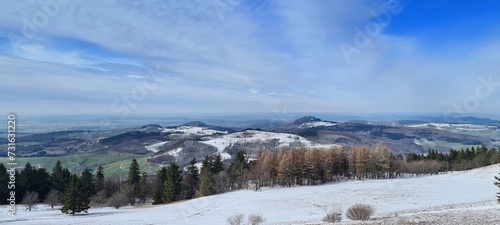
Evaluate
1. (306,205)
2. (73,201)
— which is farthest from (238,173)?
(73,201)

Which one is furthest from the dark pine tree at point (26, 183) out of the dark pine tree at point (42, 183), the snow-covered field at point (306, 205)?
the snow-covered field at point (306, 205)

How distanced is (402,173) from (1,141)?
170 m

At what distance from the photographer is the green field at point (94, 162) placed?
5712 inches

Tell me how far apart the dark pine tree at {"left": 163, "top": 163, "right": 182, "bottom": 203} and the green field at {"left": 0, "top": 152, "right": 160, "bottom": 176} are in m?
88.4

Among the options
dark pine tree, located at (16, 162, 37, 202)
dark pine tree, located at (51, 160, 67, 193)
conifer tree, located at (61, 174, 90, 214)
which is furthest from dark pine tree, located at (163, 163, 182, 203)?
dark pine tree, located at (16, 162, 37, 202)

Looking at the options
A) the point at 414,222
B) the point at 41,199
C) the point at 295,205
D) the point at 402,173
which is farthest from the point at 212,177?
the point at 402,173

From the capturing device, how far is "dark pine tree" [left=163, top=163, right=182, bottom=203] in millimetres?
56875

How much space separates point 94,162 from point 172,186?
133664 millimetres

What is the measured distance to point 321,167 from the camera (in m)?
65.9

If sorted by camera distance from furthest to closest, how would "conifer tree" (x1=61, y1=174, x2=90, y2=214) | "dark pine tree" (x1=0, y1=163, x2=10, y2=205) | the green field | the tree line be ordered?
the green field, the tree line, "dark pine tree" (x1=0, y1=163, x2=10, y2=205), "conifer tree" (x1=61, y1=174, x2=90, y2=214)

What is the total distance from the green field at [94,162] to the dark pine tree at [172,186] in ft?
290

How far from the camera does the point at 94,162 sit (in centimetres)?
16812

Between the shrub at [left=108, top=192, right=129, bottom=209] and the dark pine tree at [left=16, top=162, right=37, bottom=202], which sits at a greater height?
the dark pine tree at [left=16, top=162, right=37, bottom=202]

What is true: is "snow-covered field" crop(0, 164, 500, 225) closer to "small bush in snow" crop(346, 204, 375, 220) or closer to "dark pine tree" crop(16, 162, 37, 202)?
"small bush in snow" crop(346, 204, 375, 220)
